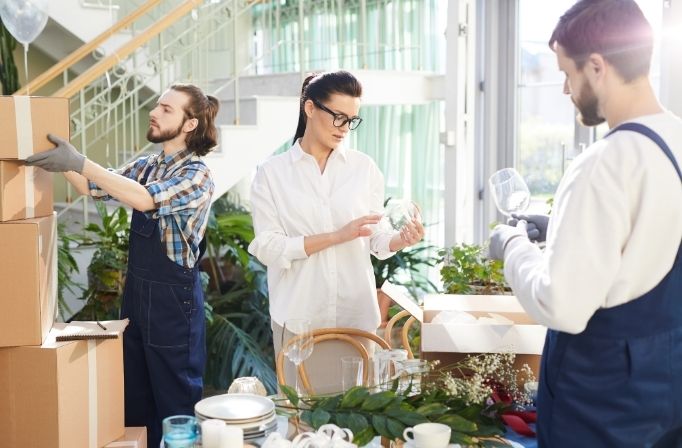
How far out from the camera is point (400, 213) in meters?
2.73

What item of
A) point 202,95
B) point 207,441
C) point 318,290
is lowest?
point 207,441

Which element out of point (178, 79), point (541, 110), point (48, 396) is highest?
point (178, 79)

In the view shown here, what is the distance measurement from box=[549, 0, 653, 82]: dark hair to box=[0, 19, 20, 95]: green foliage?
5.77 metres

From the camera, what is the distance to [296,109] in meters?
5.20

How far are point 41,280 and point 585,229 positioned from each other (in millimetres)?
1444

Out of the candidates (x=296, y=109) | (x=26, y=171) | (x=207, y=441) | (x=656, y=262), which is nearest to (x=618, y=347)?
(x=656, y=262)

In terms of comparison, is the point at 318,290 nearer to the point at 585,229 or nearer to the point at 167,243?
the point at 167,243

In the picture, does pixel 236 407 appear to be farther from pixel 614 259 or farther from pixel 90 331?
pixel 614 259

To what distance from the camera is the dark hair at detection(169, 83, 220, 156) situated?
3.01 metres

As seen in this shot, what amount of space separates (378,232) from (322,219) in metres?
0.20

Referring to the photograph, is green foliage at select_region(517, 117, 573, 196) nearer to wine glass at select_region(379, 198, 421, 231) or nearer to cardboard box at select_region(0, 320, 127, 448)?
wine glass at select_region(379, 198, 421, 231)

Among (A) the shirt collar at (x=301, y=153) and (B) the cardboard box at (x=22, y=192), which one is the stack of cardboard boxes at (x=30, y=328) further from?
(A) the shirt collar at (x=301, y=153)

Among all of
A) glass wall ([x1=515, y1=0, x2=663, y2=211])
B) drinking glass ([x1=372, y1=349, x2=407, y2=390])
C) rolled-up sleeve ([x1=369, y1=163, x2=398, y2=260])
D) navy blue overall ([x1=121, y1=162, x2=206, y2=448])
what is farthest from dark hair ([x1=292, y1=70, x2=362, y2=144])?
glass wall ([x1=515, y1=0, x2=663, y2=211])

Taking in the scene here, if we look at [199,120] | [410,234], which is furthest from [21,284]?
[410,234]
